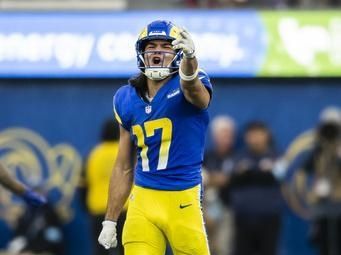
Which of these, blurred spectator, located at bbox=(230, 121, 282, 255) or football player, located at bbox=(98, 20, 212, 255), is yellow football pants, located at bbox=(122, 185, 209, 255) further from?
blurred spectator, located at bbox=(230, 121, 282, 255)

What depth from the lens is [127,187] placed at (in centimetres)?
872

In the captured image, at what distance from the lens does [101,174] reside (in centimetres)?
1299

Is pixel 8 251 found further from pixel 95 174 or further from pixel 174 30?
pixel 174 30

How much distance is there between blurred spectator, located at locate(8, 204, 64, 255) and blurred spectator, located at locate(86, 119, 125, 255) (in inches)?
38.9

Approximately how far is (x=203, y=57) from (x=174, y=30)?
6.07m

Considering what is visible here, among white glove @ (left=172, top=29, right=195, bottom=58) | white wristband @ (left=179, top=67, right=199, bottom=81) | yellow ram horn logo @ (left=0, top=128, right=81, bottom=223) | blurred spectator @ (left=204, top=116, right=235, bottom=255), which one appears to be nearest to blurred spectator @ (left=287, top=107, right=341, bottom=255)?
blurred spectator @ (left=204, top=116, right=235, bottom=255)

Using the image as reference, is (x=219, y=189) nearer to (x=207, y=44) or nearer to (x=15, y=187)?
(x=207, y=44)

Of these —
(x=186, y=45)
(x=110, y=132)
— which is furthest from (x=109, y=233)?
(x=110, y=132)

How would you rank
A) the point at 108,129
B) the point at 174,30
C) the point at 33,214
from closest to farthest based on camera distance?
the point at 174,30, the point at 108,129, the point at 33,214

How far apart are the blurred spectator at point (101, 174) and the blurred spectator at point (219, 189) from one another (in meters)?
1.35

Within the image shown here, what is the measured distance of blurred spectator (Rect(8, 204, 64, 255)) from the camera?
556 inches

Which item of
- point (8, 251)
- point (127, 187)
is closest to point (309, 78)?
point (8, 251)

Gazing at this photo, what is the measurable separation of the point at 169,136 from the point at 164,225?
0.58 m

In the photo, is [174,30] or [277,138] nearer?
[174,30]
